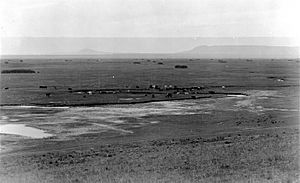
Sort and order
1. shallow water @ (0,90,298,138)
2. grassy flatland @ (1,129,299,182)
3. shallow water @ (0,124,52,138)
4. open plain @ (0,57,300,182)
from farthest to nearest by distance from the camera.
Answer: shallow water @ (0,90,298,138) → shallow water @ (0,124,52,138) → open plain @ (0,57,300,182) → grassy flatland @ (1,129,299,182)

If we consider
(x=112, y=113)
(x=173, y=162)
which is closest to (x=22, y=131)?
(x=112, y=113)

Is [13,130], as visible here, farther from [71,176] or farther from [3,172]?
[71,176]

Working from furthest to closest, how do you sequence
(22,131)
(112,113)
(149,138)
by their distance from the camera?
(112,113) < (22,131) < (149,138)

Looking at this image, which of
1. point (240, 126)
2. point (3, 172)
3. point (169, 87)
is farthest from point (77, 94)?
point (3, 172)

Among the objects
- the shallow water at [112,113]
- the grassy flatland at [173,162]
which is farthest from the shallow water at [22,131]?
the grassy flatland at [173,162]

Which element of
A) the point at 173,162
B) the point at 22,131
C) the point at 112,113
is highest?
the point at 112,113

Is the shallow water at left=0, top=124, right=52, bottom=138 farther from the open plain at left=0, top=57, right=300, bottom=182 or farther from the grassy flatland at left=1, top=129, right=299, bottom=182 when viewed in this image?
the grassy flatland at left=1, top=129, right=299, bottom=182

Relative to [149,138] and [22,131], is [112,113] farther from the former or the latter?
[149,138]

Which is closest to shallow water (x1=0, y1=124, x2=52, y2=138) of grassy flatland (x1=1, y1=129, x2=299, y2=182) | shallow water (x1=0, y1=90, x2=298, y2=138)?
shallow water (x1=0, y1=90, x2=298, y2=138)

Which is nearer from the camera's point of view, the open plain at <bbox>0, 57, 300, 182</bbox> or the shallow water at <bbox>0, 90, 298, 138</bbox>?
the open plain at <bbox>0, 57, 300, 182</bbox>

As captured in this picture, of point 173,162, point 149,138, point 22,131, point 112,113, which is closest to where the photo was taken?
point 173,162

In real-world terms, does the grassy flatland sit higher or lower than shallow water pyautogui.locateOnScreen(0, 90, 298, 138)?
lower

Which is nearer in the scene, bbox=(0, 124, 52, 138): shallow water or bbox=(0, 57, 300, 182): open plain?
bbox=(0, 57, 300, 182): open plain

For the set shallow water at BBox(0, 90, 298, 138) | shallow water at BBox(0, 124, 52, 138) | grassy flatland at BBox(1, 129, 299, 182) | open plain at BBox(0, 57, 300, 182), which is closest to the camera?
grassy flatland at BBox(1, 129, 299, 182)
